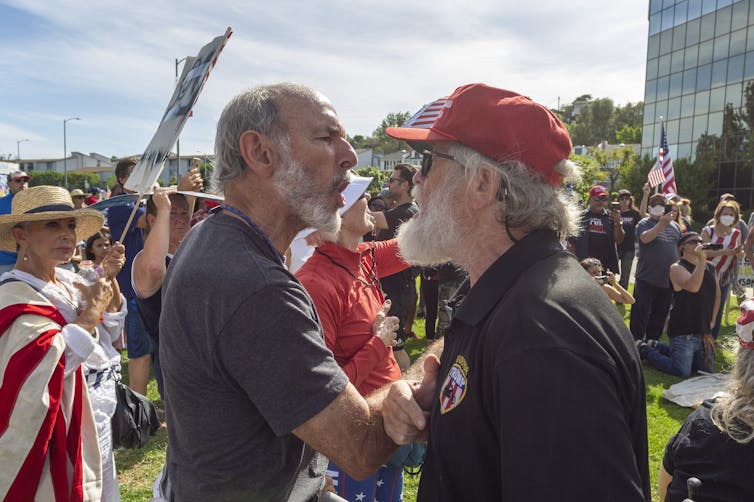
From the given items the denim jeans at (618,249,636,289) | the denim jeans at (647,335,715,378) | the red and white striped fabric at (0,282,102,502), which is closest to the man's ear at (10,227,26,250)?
the red and white striped fabric at (0,282,102,502)

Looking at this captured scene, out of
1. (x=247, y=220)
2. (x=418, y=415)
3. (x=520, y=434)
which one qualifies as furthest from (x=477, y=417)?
(x=247, y=220)

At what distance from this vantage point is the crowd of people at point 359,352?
1.18m

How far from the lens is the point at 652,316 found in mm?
8281

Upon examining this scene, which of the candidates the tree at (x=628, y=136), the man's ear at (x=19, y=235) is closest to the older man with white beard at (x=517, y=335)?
the man's ear at (x=19, y=235)

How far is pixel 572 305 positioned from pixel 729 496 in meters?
1.71

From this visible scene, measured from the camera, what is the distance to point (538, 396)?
1.14 metres

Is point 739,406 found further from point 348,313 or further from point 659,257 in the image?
point 659,257

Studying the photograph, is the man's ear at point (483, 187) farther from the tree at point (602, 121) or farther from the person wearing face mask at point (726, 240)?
the tree at point (602, 121)

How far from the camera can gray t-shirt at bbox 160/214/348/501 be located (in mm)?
1395

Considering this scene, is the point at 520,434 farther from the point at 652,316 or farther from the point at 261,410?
the point at 652,316

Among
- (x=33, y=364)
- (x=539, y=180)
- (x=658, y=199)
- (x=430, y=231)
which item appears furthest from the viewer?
(x=658, y=199)

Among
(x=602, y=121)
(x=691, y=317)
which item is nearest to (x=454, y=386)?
(x=691, y=317)

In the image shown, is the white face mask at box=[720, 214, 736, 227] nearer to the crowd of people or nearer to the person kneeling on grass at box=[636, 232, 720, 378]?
the person kneeling on grass at box=[636, 232, 720, 378]

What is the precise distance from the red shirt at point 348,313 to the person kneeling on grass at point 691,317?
5614 millimetres
